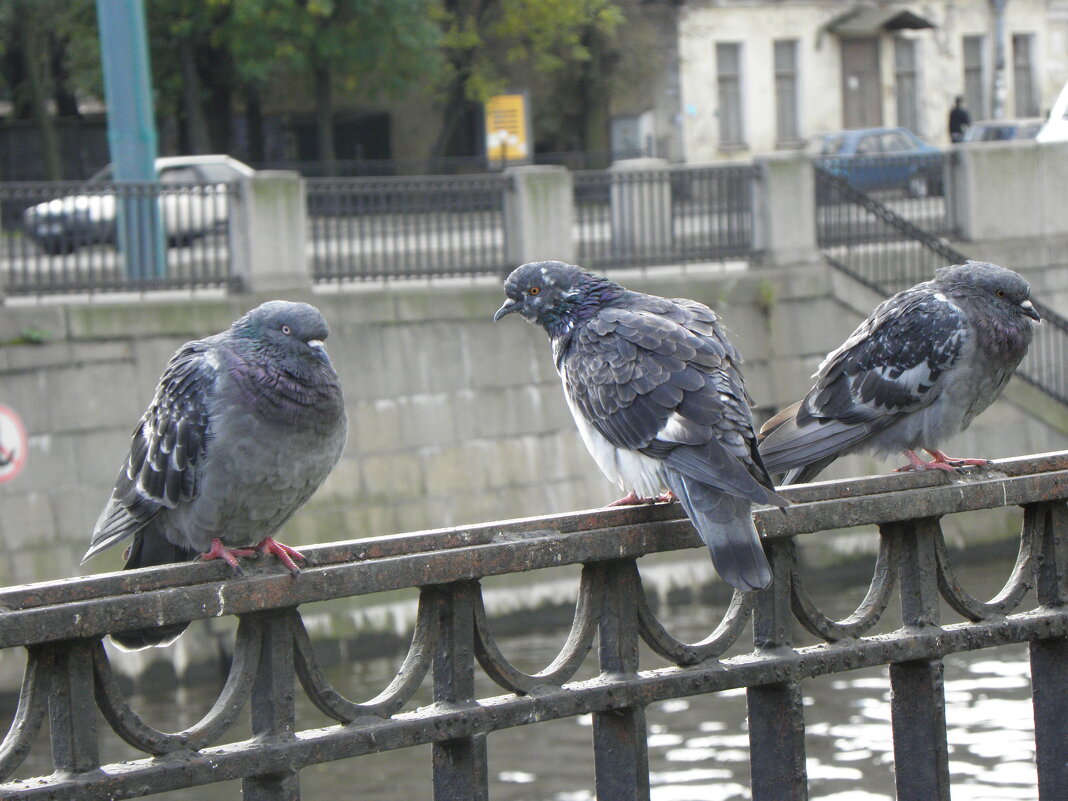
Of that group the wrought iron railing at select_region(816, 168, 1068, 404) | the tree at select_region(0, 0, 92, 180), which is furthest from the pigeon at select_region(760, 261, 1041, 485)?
the tree at select_region(0, 0, 92, 180)

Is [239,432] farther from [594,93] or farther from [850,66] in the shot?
[850,66]

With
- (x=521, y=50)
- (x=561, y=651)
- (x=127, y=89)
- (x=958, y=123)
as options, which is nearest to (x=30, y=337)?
(x=127, y=89)

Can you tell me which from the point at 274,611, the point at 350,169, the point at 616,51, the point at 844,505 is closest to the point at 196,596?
the point at 274,611

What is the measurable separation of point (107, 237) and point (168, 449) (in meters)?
8.25

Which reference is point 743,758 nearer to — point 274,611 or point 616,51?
point 274,611

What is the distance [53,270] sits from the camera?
1171cm

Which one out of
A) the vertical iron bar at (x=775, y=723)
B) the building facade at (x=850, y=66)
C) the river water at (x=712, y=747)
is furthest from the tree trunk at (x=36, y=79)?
the vertical iron bar at (x=775, y=723)

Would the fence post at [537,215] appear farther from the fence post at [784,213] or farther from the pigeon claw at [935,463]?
the pigeon claw at [935,463]

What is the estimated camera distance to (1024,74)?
1670 inches

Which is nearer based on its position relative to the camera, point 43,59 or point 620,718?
point 620,718

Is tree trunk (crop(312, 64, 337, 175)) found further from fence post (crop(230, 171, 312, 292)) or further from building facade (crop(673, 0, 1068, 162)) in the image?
fence post (crop(230, 171, 312, 292))

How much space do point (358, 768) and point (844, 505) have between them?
6.97 meters

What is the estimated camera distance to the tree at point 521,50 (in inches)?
1225

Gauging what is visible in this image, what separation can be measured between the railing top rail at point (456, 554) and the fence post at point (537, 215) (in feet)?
31.6
